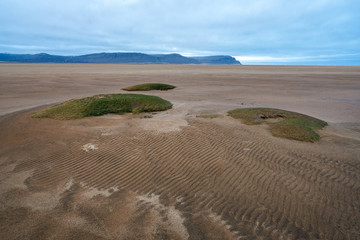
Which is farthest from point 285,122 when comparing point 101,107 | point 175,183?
point 101,107

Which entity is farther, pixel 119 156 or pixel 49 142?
pixel 49 142

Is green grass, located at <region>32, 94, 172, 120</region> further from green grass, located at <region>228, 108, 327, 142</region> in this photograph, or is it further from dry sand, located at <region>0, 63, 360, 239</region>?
green grass, located at <region>228, 108, 327, 142</region>

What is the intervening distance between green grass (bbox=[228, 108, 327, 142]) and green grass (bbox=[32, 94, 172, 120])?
4.18 meters

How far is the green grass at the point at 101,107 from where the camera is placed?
10.1 meters

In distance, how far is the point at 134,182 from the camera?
5.09 metres

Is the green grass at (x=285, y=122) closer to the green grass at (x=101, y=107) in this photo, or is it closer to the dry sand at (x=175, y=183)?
the dry sand at (x=175, y=183)

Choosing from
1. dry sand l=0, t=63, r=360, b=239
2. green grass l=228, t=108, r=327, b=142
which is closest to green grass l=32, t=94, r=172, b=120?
dry sand l=0, t=63, r=360, b=239

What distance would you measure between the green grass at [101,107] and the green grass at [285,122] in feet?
13.7

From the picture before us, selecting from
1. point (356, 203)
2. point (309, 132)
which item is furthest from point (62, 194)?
point (309, 132)

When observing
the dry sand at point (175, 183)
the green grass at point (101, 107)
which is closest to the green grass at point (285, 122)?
the dry sand at point (175, 183)

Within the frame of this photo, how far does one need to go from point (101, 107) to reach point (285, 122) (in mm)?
8050

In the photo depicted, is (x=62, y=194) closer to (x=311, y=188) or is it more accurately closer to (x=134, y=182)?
(x=134, y=182)

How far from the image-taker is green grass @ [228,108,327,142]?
7.84 m

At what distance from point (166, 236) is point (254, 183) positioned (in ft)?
7.82
